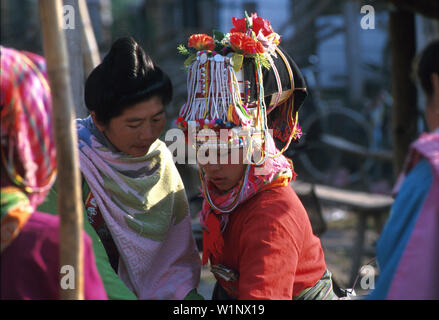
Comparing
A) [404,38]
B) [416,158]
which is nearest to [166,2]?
[404,38]

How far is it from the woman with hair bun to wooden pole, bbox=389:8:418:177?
2860 mm

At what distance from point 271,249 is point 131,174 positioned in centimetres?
74

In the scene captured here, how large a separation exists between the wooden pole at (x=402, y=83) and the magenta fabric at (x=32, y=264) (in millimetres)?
3670

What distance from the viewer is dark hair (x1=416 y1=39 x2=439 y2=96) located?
1959mm

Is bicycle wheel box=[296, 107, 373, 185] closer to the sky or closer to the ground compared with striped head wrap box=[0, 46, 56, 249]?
closer to the ground

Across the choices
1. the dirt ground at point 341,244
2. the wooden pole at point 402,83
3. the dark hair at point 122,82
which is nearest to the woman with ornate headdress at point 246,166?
the dark hair at point 122,82

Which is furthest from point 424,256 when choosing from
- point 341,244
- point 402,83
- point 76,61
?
point 341,244

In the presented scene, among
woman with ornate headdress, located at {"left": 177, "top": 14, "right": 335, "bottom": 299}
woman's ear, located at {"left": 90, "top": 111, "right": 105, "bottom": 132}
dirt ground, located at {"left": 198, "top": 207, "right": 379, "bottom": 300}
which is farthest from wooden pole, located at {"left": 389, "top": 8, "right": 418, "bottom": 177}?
woman's ear, located at {"left": 90, "top": 111, "right": 105, "bottom": 132}

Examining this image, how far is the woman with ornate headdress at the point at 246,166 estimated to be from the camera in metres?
2.18

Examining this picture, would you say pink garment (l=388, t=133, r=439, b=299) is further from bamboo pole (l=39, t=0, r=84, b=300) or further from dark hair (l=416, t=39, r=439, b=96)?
bamboo pole (l=39, t=0, r=84, b=300)

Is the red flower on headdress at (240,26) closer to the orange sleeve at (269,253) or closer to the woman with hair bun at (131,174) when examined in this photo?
the woman with hair bun at (131,174)

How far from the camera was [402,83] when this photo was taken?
487 cm

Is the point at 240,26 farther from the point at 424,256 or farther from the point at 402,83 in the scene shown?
the point at 402,83
